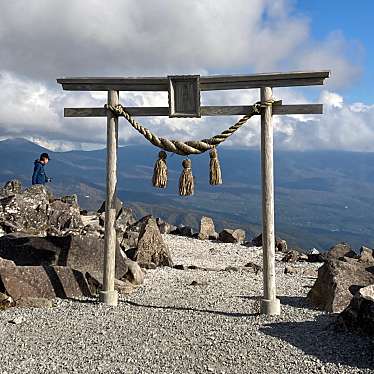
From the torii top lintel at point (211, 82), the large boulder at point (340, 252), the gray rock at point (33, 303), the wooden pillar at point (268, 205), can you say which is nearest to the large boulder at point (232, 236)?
the large boulder at point (340, 252)

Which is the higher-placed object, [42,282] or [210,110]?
[210,110]

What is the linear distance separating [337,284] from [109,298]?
4.61 metres

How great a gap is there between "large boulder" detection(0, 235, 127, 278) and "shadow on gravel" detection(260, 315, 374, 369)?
15.6ft

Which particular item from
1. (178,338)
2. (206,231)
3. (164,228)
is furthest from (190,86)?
(164,228)

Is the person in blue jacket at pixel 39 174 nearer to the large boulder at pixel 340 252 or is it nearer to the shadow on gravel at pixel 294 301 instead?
the large boulder at pixel 340 252

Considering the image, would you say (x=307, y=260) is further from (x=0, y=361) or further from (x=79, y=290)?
(x=0, y=361)

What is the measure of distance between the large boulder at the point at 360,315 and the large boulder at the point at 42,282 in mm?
5420

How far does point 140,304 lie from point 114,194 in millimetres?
2337

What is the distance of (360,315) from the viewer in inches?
313

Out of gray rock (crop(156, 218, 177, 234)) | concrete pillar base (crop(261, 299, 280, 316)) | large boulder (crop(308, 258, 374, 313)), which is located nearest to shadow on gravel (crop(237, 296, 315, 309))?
large boulder (crop(308, 258, 374, 313))

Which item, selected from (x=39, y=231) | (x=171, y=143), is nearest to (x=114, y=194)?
(x=171, y=143)

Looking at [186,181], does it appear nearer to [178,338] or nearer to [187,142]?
[187,142]

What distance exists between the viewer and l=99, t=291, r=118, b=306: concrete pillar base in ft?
32.6

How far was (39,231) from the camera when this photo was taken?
57.6ft
